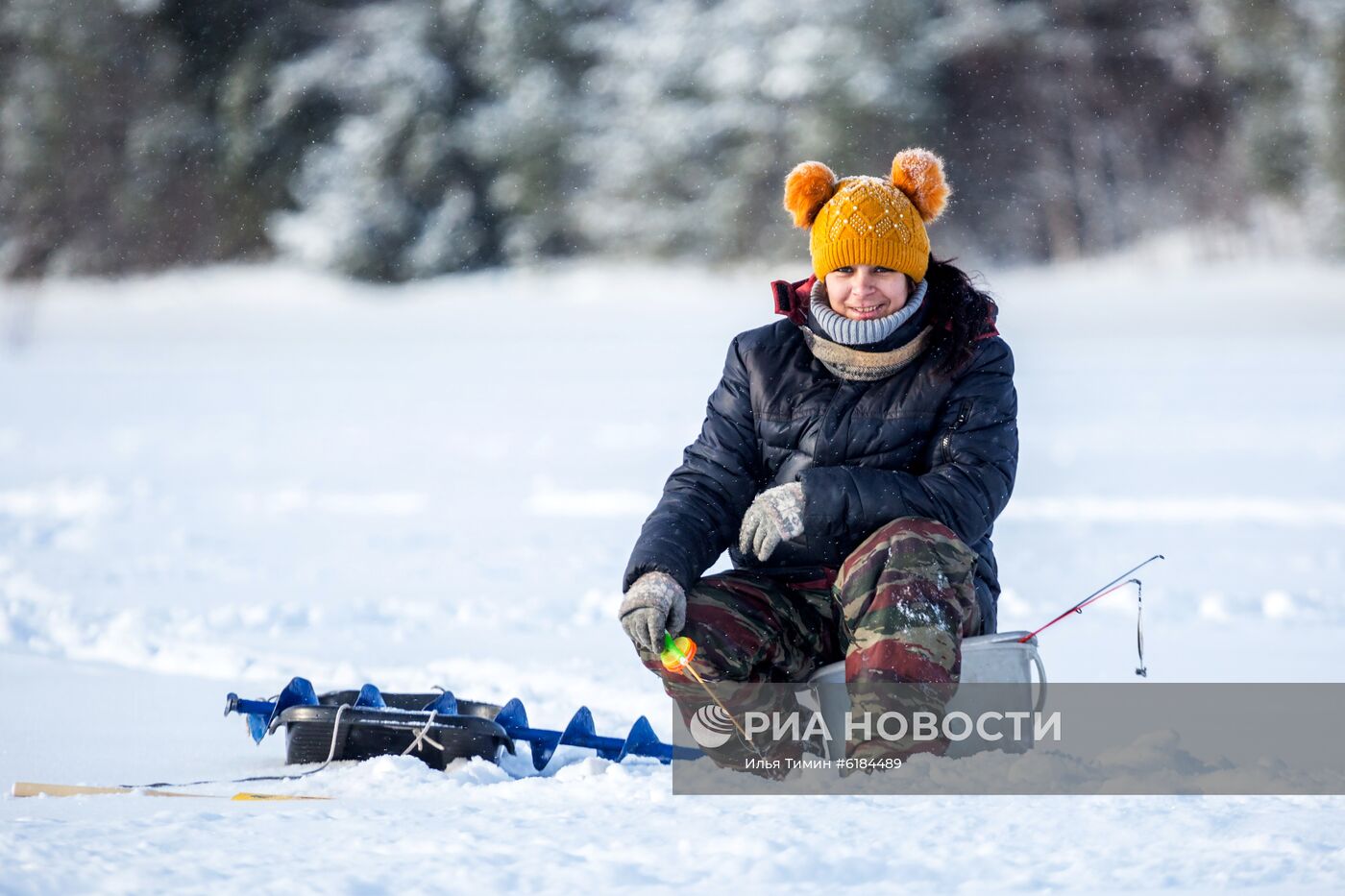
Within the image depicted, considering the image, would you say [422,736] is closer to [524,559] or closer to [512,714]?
[512,714]

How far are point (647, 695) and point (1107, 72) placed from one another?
1918 cm

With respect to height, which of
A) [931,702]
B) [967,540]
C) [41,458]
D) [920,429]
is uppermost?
[41,458]

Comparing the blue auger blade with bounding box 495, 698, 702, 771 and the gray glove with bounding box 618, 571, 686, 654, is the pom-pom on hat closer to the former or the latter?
the gray glove with bounding box 618, 571, 686, 654

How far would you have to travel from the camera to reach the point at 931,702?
2172 millimetres

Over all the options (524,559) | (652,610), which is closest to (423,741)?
(652,610)

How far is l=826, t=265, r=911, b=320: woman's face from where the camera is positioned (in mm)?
2467

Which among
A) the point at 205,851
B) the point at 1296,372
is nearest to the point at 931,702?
the point at 205,851

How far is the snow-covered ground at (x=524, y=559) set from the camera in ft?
5.78

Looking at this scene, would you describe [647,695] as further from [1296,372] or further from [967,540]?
[1296,372]

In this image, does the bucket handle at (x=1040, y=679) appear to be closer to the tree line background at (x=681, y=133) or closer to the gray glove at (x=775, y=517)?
the gray glove at (x=775, y=517)

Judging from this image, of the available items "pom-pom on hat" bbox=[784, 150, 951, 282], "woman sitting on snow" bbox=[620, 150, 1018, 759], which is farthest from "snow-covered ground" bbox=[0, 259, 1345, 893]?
"pom-pom on hat" bbox=[784, 150, 951, 282]

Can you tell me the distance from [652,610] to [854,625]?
31 centimetres

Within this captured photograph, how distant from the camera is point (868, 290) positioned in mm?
2469

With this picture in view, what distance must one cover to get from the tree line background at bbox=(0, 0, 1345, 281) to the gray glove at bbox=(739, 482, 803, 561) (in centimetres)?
1620
